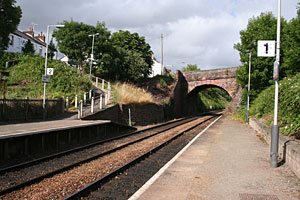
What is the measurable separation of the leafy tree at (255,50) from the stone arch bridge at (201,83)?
7046 millimetres

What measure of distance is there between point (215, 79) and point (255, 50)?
11088 millimetres

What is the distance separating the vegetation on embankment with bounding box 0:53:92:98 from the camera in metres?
21.2

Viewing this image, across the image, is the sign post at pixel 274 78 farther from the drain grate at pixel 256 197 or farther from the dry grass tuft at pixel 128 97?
the dry grass tuft at pixel 128 97

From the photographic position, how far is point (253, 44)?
28.1m

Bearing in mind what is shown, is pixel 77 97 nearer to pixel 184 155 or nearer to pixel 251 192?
pixel 184 155

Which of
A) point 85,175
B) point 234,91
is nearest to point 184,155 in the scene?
point 85,175

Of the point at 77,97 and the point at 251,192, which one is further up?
the point at 77,97

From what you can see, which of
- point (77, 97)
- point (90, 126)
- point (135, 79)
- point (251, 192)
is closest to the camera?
point (251, 192)

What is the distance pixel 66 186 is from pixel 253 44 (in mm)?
27277

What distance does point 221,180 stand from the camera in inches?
228

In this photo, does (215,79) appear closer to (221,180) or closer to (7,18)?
(7,18)

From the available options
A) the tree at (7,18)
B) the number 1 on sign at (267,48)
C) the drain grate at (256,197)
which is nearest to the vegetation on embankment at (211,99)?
the tree at (7,18)

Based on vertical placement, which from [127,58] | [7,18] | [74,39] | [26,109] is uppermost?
[7,18]

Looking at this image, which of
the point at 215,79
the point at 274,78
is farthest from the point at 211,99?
the point at 274,78
